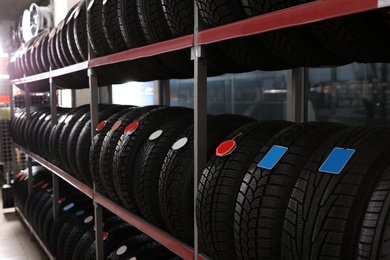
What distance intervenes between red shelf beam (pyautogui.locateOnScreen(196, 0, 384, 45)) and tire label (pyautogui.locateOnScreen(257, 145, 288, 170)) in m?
0.36

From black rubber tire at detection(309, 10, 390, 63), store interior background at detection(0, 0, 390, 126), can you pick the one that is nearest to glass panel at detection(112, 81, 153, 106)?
store interior background at detection(0, 0, 390, 126)

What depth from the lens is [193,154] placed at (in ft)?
4.93

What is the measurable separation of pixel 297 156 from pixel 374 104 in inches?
166

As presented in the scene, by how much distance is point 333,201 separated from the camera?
2.96 feet

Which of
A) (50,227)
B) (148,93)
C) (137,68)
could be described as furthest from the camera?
(148,93)

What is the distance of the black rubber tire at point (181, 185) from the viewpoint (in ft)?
4.83

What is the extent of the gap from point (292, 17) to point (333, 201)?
0.47m

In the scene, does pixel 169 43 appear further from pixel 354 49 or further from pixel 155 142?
pixel 354 49

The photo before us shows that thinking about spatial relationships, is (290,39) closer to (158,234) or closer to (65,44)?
(158,234)

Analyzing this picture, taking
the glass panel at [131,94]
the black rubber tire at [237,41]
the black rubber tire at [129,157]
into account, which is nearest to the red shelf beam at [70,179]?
the black rubber tire at [129,157]

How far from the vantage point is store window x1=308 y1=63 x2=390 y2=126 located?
14.4 ft

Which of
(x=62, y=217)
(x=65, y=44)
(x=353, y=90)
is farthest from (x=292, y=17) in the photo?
(x=353, y=90)

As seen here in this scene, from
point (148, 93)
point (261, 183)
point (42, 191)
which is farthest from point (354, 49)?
point (42, 191)

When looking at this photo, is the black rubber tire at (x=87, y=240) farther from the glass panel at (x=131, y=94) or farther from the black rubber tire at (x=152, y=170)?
the glass panel at (x=131, y=94)
